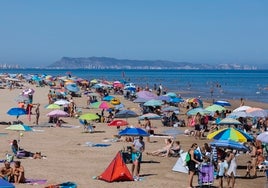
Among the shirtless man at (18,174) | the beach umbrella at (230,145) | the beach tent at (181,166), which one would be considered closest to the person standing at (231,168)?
the beach umbrella at (230,145)

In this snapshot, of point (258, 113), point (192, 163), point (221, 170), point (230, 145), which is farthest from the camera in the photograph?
point (258, 113)

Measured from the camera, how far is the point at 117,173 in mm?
13625

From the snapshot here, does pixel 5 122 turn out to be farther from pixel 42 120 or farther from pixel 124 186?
pixel 124 186

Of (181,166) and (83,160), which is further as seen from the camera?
(83,160)

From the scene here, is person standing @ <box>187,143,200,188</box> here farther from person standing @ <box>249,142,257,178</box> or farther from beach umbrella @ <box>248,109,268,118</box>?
beach umbrella @ <box>248,109,268,118</box>

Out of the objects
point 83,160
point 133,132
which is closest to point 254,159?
point 133,132

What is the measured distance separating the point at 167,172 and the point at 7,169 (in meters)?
4.55

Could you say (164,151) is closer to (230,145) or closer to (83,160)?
(83,160)

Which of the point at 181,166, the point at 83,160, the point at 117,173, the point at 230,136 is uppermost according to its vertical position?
the point at 230,136

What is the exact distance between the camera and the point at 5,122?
89.0ft

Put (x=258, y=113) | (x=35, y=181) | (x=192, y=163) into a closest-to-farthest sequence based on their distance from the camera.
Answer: (x=192, y=163) < (x=35, y=181) < (x=258, y=113)

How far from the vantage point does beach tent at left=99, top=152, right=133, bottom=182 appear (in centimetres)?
1358

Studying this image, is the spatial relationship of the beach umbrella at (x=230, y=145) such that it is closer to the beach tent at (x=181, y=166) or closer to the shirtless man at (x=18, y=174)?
the beach tent at (x=181, y=166)

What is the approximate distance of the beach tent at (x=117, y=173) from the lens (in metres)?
13.6
